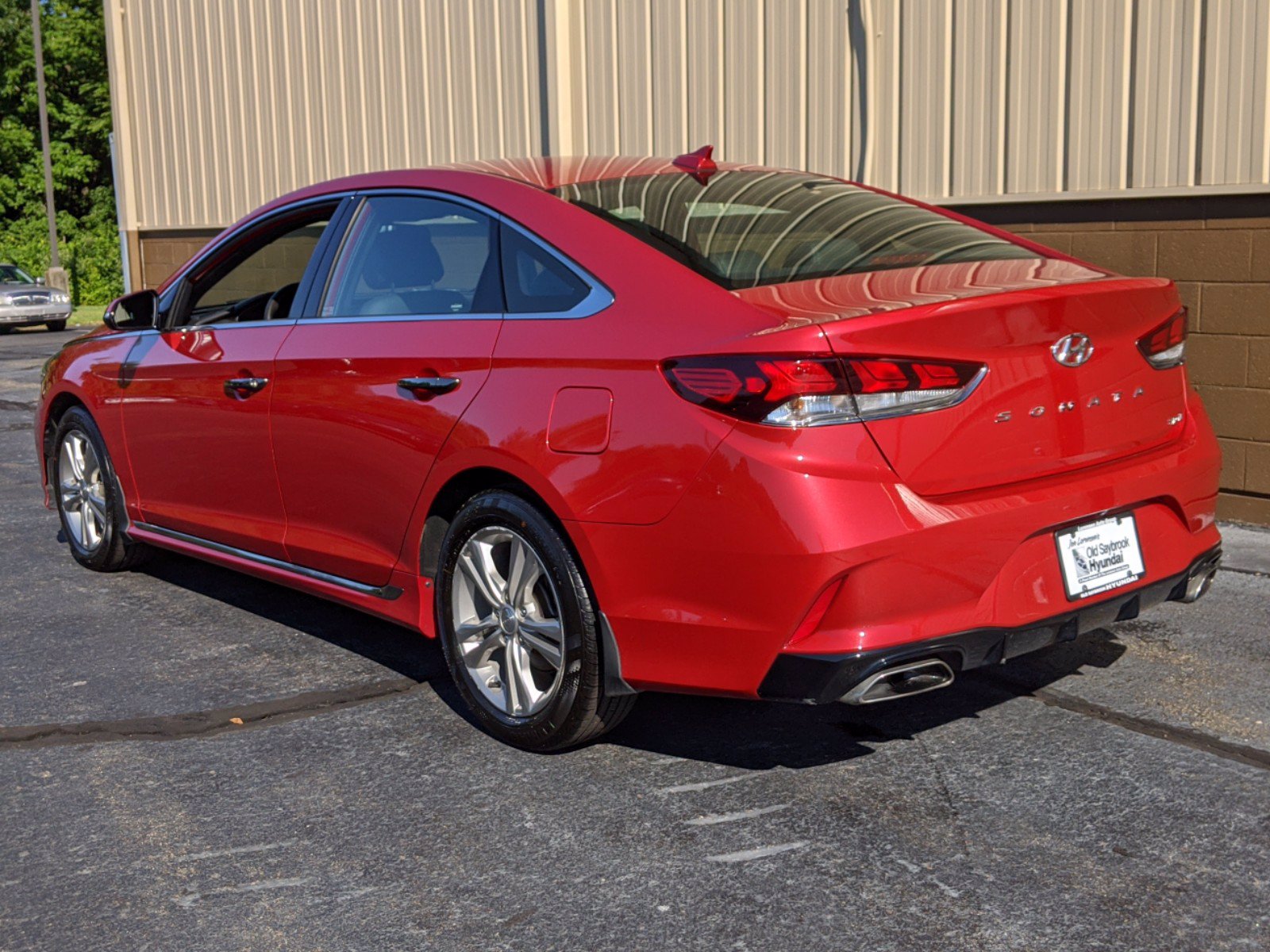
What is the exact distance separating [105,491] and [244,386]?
1546mm

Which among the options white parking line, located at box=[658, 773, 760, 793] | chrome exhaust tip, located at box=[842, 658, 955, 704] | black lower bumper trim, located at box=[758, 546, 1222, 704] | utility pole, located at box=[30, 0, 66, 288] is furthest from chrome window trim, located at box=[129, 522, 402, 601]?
utility pole, located at box=[30, 0, 66, 288]

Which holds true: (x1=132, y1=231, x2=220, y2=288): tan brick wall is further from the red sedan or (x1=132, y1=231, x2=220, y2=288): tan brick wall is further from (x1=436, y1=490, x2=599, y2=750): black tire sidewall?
(x1=436, y1=490, x2=599, y2=750): black tire sidewall

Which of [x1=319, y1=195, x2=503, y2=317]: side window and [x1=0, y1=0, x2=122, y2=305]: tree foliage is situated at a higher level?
[x1=0, y1=0, x2=122, y2=305]: tree foliage

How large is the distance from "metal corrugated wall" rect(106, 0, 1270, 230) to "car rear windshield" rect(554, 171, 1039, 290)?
3001 mm

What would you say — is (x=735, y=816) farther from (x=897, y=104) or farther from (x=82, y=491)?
(x=897, y=104)

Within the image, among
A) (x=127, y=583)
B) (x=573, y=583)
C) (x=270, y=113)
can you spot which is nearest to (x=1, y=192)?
(x=270, y=113)

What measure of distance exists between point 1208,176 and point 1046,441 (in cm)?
386

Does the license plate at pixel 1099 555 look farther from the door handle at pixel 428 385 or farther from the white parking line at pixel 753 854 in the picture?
the door handle at pixel 428 385

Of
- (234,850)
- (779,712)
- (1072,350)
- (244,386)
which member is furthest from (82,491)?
(1072,350)

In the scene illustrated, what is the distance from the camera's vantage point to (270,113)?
13500 millimetres

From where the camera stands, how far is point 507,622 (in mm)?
4168

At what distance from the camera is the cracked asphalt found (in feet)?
10.4

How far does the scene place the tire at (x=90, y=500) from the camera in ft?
20.6

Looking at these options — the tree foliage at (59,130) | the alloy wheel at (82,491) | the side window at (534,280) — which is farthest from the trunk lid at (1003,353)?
the tree foliage at (59,130)
